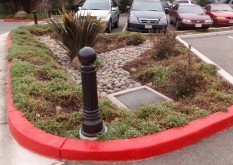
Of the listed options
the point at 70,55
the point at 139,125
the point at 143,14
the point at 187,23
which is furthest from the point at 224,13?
the point at 139,125

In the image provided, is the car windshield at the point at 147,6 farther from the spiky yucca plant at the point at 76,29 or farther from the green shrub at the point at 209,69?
the green shrub at the point at 209,69

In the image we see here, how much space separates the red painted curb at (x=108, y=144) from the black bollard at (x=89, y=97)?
165 millimetres

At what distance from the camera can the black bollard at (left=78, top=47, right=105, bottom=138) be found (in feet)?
10.3

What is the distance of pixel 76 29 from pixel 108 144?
14.4 feet

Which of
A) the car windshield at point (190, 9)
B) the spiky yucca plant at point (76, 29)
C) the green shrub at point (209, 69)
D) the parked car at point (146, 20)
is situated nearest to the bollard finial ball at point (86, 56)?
the green shrub at point (209, 69)

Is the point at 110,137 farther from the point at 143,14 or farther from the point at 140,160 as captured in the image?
the point at 143,14

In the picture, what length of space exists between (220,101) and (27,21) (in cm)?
1850

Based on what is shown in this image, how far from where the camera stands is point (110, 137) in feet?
10.9

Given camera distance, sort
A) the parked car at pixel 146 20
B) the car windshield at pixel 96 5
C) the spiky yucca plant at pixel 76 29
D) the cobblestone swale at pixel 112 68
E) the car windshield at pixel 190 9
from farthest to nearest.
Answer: the car windshield at pixel 190 9
the car windshield at pixel 96 5
the parked car at pixel 146 20
the spiky yucca plant at pixel 76 29
the cobblestone swale at pixel 112 68

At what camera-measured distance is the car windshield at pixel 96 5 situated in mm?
13788

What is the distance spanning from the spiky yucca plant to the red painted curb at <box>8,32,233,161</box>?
3.79m

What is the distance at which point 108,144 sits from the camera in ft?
10.5

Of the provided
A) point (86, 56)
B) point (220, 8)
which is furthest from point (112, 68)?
point (220, 8)

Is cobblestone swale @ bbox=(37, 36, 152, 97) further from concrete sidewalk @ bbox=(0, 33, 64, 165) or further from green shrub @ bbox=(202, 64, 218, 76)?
concrete sidewalk @ bbox=(0, 33, 64, 165)
